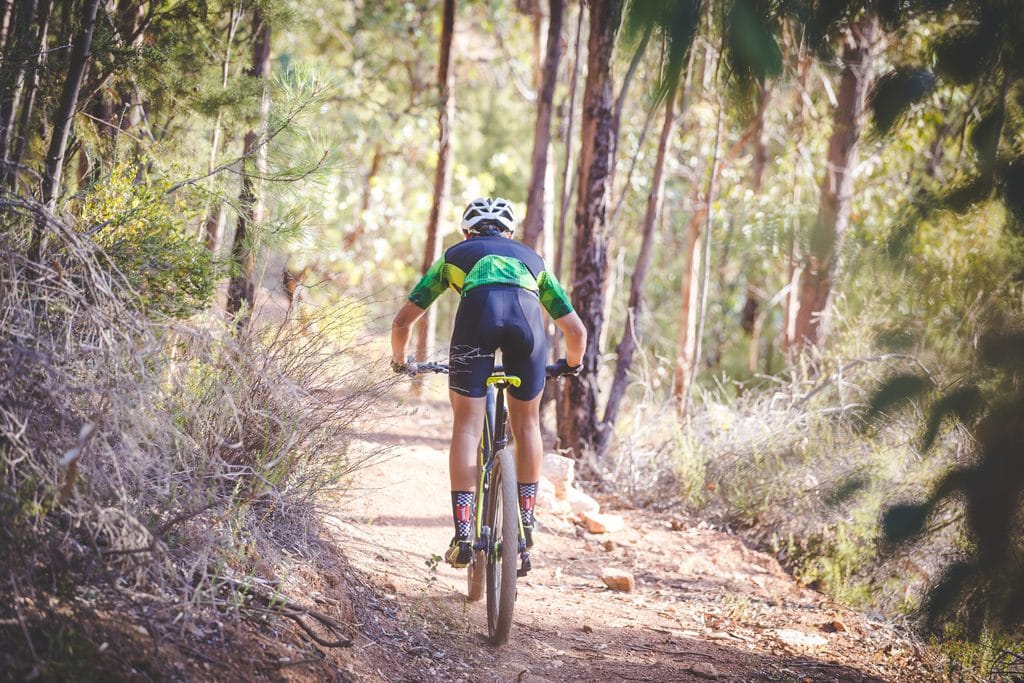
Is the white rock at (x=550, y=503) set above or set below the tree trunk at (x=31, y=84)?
below

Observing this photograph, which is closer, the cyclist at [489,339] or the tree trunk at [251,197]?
the cyclist at [489,339]

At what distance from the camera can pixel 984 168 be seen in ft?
9.47

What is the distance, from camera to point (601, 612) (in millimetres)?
5422

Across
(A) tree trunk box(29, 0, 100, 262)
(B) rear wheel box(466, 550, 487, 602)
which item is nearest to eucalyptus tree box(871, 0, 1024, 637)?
(B) rear wheel box(466, 550, 487, 602)

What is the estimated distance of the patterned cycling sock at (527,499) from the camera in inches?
178

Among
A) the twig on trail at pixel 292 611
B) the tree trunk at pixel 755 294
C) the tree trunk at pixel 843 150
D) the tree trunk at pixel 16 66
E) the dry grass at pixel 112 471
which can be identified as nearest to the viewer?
the dry grass at pixel 112 471

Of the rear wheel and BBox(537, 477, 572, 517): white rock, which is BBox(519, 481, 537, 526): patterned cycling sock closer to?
the rear wheel

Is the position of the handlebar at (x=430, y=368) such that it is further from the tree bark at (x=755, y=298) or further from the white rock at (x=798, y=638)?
the tree bark at (x=755, y=298)

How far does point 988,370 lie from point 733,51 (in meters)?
1.22

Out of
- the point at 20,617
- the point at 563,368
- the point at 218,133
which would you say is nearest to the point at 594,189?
the point at 218,133

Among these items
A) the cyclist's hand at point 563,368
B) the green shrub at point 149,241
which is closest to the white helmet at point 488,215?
the cyclist's hand at point 563,368

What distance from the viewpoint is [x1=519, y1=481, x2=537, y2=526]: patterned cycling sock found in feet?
14.9

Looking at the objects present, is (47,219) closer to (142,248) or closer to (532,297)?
(142,248)

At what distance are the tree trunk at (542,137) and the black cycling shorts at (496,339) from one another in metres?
5.02
